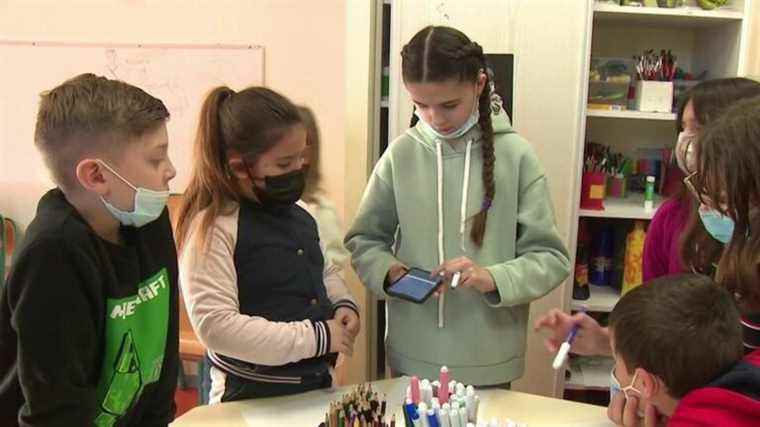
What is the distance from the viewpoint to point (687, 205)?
1.47 metres

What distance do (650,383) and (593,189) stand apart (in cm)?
123

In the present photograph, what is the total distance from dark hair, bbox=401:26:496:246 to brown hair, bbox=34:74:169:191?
0.61 metres

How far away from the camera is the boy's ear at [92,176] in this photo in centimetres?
98

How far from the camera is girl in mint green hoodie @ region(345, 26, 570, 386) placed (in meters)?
1.42

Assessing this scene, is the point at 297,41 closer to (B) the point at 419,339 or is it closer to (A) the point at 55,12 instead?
(A) the point at 55,12

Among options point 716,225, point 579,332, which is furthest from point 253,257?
point 716,225

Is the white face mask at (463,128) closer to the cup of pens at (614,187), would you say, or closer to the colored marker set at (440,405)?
the colored marker set at (440,405)

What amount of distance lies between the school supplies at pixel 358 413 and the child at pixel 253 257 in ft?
0.76

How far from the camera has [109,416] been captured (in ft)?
3.33

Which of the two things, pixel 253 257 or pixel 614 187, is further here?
pixel 614 187

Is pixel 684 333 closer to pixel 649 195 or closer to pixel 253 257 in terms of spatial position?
pixel 253 257

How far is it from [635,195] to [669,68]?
473 millimetres

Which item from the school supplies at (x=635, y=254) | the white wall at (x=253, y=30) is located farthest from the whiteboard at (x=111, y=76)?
the school supplies at (x=635, y=254)

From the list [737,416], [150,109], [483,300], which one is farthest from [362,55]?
[737,416]
